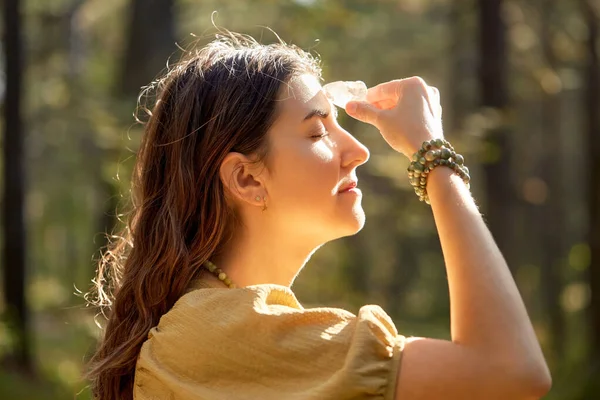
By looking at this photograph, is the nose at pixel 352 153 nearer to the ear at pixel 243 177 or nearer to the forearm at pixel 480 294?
the ear at pixel 243 177

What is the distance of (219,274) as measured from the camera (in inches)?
99.9

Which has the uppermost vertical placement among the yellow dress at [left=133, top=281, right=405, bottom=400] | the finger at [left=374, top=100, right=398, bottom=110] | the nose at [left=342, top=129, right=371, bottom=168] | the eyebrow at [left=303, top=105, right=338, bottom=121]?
the finger at [left=374, top=100, right=398, bottom=110]

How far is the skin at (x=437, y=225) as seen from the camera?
1.95 meters

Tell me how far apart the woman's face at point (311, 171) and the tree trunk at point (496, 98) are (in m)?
9.92

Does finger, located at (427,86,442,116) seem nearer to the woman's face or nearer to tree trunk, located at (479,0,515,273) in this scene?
the woman's face

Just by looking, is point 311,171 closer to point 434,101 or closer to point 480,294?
point 434,101

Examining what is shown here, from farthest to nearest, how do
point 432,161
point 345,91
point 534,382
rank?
point 345,91
point 432,161
point 534,382

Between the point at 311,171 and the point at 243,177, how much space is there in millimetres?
207

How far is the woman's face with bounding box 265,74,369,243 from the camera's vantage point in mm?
2436

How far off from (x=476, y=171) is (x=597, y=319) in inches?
576

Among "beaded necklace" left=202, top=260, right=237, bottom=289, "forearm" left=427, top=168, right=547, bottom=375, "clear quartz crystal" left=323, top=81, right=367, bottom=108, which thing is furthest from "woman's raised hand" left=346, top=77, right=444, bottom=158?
"beaded necklace" left=202, top=260, right=237, bottom=289

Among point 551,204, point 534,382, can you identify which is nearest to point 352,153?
point 534,382

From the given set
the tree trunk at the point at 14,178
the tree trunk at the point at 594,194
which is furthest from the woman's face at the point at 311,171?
the tree trunk at the point at 14,178

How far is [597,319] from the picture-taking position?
11680 millimetres
